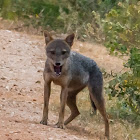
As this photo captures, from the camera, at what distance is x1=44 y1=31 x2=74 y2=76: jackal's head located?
738 cm

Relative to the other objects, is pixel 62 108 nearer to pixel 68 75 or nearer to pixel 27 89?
pixel 68 75

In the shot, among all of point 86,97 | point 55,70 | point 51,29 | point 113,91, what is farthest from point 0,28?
point 55,70

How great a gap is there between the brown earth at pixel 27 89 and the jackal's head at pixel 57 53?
88 cm

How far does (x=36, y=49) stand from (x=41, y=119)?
6452 mm

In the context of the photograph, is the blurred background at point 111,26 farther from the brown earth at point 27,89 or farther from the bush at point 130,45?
the brown earth at point 27,89

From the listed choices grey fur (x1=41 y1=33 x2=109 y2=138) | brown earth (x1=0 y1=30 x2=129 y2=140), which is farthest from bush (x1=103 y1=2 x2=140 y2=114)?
brown earth (x1=0 y1=30 x2=129 y2=140)

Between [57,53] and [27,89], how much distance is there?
3481mm

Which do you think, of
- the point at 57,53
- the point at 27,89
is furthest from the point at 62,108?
the point at 27,89

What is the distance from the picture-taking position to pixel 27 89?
35.4 ft

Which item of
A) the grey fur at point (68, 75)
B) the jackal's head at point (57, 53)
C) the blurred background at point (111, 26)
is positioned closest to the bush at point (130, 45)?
the blurred background at point (111, 26)

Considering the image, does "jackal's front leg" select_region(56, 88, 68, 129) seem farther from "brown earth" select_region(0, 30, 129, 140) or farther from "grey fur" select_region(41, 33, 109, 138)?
"brown earth" select_region(0, 30, 129, 140)

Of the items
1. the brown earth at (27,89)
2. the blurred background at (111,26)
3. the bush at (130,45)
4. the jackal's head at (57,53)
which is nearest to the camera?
the brown earth at (27,89)

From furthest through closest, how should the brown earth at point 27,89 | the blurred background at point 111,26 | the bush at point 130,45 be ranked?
the bush at point 130,45 → the blurred background at point 111,26 → the brown earth at point 27,89

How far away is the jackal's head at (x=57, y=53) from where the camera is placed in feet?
24.2
